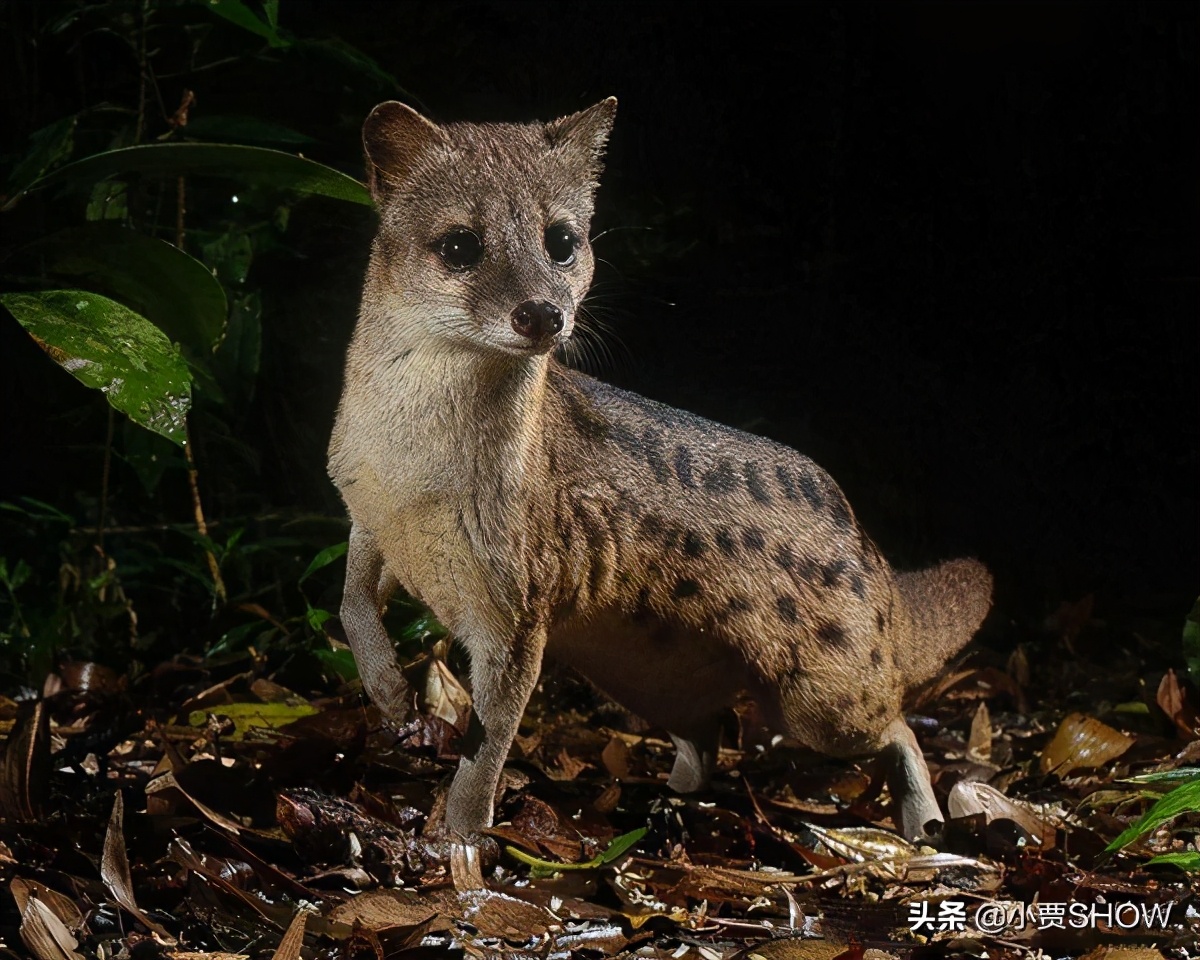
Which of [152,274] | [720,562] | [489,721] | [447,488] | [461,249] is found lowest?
[489,721]

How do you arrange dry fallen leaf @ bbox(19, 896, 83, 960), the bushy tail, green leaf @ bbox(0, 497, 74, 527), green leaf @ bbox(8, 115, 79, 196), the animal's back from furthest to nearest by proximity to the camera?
green leaf @ bbox(0, 497, 74, 527) → the bushy tail → green leaf @ bbox(8, 115, 79, 196) → the animal's back → dry fallen leaf @ bbox(19, 896, 83, 960)

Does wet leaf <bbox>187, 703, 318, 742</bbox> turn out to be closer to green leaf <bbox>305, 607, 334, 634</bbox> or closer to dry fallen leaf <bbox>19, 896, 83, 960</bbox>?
green leaf <bbox>305, 607, 334, 634</bbox>

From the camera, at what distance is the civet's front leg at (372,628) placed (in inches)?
104

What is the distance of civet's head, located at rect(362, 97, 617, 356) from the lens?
2.33 m

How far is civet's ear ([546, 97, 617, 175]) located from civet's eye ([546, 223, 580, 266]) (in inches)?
5.9

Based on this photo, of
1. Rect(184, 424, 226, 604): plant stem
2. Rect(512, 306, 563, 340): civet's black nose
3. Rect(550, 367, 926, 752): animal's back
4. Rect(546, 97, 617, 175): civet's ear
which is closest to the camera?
Rect(512, 306, 563, 340): civet's black nose

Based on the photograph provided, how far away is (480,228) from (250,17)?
77 cm

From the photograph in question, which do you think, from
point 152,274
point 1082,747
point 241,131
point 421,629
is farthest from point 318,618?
point 1082,747

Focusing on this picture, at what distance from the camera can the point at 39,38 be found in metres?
2.92

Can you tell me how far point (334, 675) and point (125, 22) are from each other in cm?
148

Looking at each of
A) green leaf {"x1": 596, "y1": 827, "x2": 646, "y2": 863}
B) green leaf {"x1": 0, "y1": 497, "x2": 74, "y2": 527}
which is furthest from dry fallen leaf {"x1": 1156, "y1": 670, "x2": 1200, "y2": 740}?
green leaf {"x1": 0, "y1": 497, "x2": 74, "y2": 527}

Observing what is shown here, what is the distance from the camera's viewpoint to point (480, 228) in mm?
2385

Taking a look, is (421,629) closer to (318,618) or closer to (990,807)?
(318,618)

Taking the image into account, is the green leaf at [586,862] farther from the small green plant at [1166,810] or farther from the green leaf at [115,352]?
the green leaf at [115,352]
